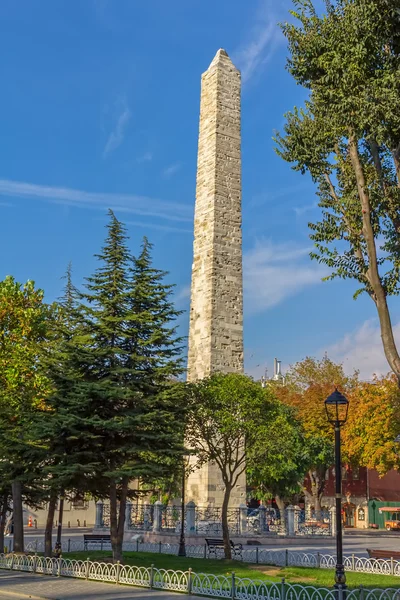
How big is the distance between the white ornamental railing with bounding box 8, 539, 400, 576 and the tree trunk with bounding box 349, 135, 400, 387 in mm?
8714

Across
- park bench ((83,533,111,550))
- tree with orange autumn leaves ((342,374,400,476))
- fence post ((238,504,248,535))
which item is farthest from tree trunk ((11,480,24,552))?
tree with orange autumn leaves ((342,374,400,476))

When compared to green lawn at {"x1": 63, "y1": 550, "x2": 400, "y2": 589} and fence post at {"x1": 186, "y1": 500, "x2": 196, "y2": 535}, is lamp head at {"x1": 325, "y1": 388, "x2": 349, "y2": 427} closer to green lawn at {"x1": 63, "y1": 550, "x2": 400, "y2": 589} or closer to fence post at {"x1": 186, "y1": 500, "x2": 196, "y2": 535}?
green lawn at {"x1": 63, "y1": 550, "x2": 400, "y2": 589}

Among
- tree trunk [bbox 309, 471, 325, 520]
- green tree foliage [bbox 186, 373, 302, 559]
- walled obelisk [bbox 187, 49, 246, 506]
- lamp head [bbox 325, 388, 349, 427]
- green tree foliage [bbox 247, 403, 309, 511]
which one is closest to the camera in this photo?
lamp head [bbox 325, 388, 349, 427]

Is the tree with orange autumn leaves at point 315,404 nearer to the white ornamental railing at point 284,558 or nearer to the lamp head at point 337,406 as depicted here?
the white ornamental railing at point 284,558

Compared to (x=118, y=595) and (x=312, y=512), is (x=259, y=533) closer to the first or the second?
(x=312, y=512)

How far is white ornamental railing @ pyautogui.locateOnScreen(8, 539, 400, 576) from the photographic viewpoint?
19.8m

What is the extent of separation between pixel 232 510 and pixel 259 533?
9.14ft

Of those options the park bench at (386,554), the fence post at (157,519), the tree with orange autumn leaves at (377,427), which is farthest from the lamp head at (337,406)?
the tree with orange autumn leaves at (377,427)

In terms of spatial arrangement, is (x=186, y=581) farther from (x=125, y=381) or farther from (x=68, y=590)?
(x=125, y=381)

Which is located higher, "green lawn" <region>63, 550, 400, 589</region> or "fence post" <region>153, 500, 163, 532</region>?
"fence post" <region>153, 500, 163, 532</region>

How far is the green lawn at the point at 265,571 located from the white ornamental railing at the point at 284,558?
0.66 meters

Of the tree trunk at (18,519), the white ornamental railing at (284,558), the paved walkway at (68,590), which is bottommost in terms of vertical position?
the white ornamental railing at (284,558)

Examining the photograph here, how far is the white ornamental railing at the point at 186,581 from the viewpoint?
13.2 metres

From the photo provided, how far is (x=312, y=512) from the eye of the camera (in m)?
42.0
